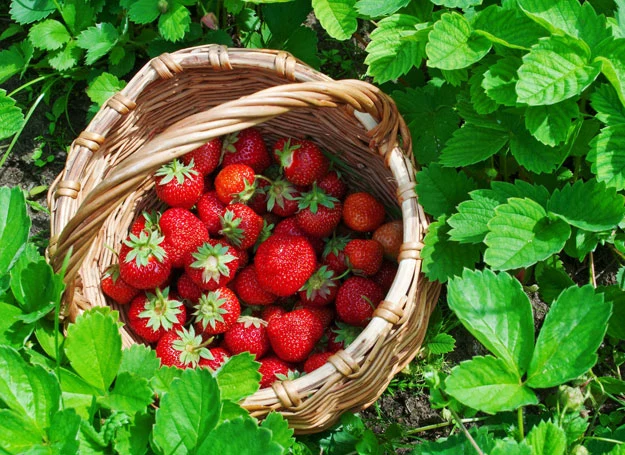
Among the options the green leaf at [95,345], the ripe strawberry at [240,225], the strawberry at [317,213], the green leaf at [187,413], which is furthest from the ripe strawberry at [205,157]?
the green leaf at [187,413]

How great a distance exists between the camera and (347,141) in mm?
1448

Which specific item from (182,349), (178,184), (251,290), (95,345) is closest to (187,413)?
(95,345)

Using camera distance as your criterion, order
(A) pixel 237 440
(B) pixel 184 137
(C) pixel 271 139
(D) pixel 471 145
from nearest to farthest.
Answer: (A) pixel 237 440, (B) pixel 184 137, (D) pixel 471 145, (C) pixel 271 139

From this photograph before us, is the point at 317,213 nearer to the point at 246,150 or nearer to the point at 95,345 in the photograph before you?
the point at 246,150

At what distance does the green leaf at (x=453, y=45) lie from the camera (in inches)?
44.4

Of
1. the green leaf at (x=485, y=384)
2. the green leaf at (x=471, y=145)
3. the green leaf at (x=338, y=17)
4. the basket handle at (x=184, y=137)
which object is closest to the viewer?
the green leaf at (x=485, y=384)

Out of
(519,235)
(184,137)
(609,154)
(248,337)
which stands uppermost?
(184,137)

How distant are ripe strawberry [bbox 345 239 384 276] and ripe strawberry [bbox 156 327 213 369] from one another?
340 millimetres

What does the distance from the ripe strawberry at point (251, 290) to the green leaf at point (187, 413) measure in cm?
44

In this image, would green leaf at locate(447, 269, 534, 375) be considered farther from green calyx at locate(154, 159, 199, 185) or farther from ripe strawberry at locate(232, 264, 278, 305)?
green calyx at locate(154, 159, 199, 185)

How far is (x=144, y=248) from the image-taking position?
1392 mm

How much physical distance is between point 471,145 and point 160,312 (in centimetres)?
71

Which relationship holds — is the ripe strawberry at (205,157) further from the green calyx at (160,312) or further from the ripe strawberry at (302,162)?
the green calyx at (160,312)

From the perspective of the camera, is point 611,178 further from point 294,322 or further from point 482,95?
point 294,322
